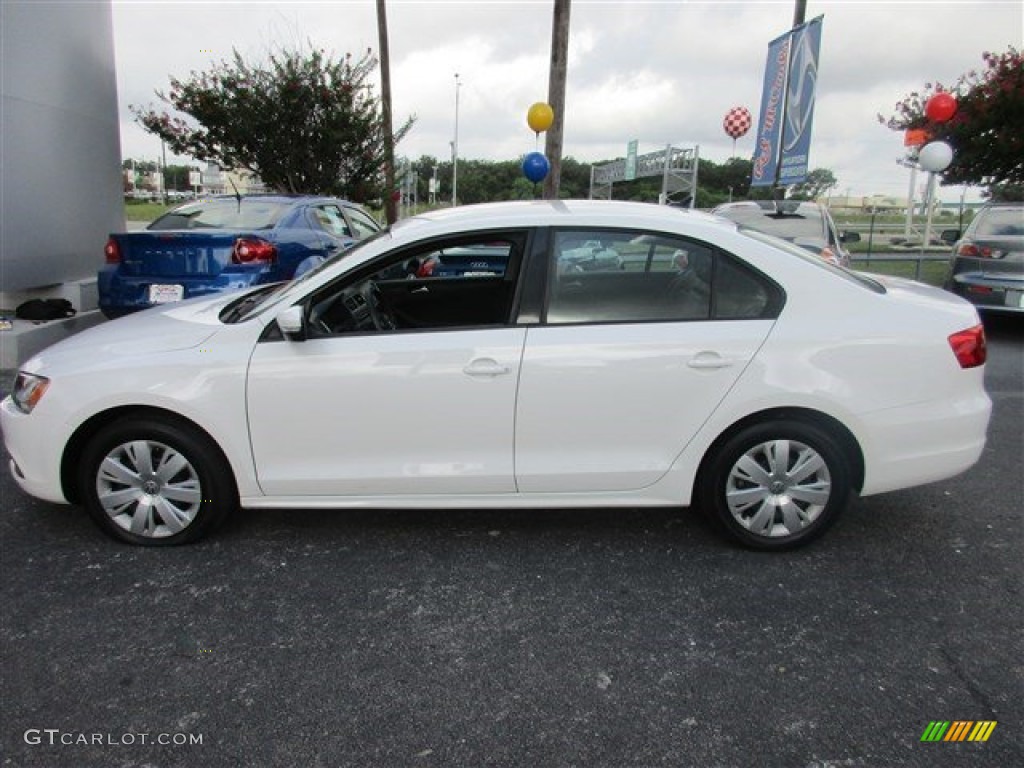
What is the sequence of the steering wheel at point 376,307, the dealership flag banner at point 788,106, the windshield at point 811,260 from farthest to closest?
the dealership flag banner at point 788,106
the steering wheel at point 376,307
the windshield at point 811,260

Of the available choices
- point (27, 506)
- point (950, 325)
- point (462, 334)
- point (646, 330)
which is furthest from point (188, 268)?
point (950, 325)

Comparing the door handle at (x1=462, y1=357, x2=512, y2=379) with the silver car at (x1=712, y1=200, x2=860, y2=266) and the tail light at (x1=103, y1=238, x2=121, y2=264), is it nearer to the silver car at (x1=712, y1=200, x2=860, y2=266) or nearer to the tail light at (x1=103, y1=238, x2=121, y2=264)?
the tail light at (x1=103, y1=238, x2=121, y2=264)

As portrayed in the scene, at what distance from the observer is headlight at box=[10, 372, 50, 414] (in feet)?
10.7

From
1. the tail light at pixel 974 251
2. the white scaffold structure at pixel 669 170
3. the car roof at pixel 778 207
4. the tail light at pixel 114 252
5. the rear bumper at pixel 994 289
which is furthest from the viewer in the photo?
the white scaffold structure at pixel 669 170

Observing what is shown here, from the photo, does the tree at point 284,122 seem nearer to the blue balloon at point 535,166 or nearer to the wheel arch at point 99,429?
the blue balloon at point 535,166

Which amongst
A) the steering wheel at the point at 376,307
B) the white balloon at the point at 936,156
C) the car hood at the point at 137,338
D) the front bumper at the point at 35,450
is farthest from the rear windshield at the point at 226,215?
the white balloon at the point at 936,156

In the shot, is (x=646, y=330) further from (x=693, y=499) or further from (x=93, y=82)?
(x=93, y=82)

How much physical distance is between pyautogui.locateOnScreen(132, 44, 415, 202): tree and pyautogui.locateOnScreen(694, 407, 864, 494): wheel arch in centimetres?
1128

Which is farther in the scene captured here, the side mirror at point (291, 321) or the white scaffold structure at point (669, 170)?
the white scaffold structure at point (669, 170)

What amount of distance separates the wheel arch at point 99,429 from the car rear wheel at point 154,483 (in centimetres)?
2

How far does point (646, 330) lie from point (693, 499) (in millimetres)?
939

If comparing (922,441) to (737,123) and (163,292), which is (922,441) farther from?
(737,123)

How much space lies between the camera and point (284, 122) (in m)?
12.6

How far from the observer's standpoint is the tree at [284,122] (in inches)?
488
